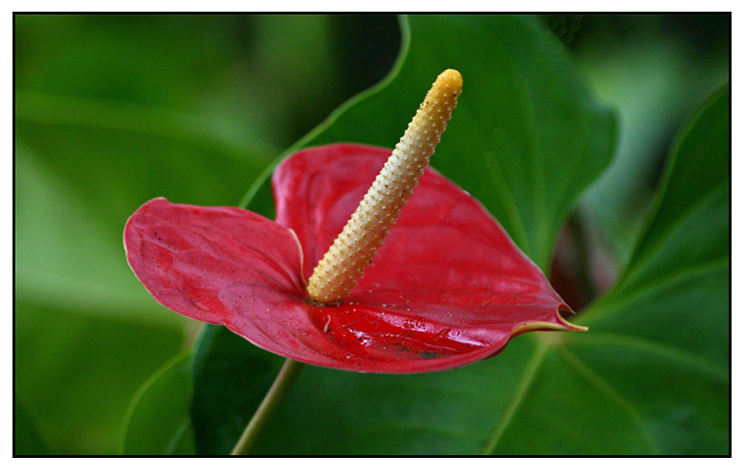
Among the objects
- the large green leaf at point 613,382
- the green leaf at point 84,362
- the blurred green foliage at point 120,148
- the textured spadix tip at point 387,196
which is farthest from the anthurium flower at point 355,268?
the green leaf at point 84,362

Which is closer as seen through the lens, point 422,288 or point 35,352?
point 422,288

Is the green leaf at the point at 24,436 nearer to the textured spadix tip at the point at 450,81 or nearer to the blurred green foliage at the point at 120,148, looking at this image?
the blurred green foliage at the point at 120,148

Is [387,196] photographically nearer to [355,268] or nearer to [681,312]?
[355,268]

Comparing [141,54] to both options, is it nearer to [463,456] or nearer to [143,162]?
[143,162]

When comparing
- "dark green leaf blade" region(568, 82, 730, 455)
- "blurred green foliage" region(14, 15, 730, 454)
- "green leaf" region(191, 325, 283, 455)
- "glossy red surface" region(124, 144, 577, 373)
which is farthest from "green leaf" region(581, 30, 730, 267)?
"green leaf" region(191, 325, 283, 455)
